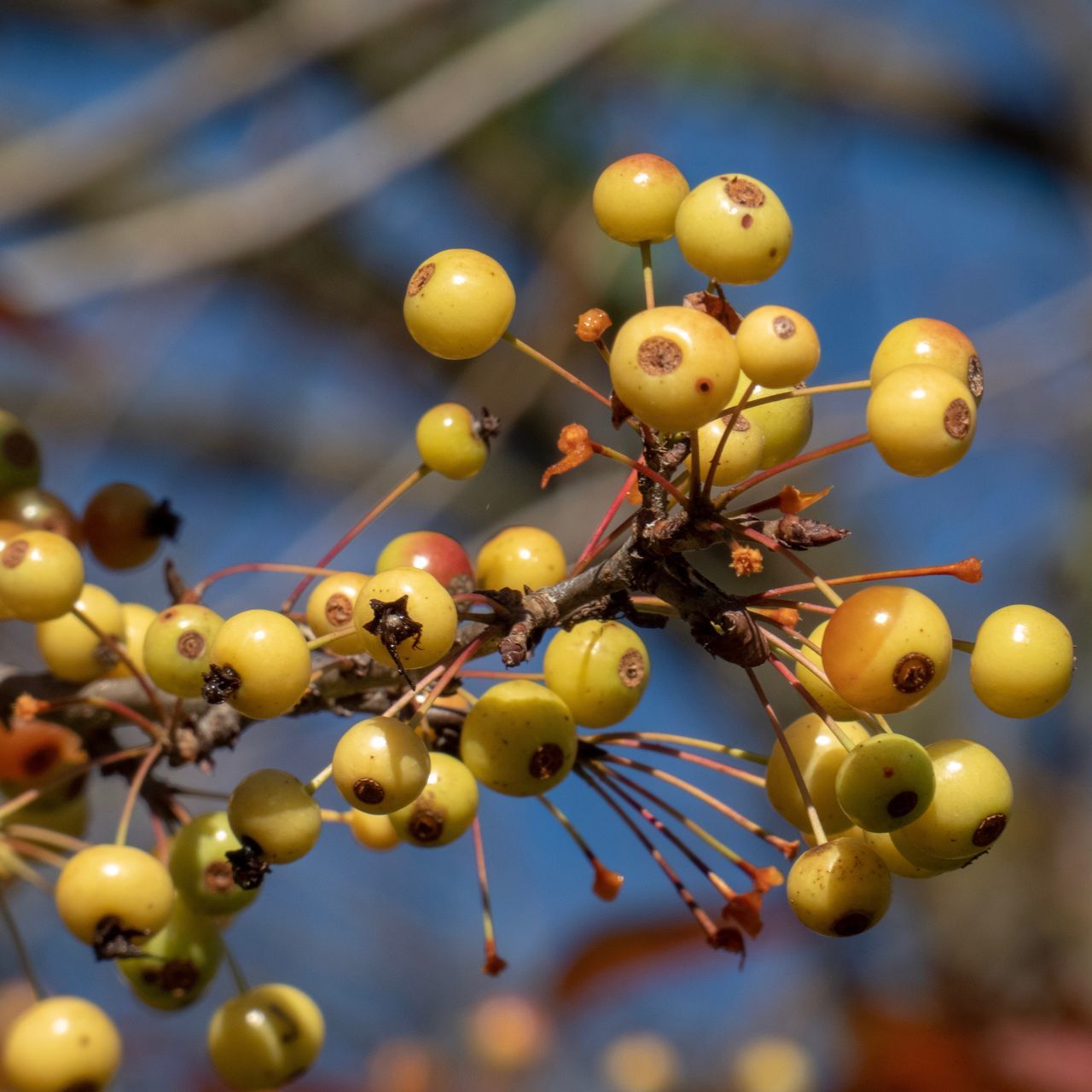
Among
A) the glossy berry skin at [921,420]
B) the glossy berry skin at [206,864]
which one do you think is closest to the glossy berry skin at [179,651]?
the glossy berry skin at [206,864]

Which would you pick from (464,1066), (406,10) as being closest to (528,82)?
(406,10)

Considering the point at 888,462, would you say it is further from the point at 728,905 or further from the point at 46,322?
the point at 46,322

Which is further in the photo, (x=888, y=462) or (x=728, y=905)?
(x=728, y=905)

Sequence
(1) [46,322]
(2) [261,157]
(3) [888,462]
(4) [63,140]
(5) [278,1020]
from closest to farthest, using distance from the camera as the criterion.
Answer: (3) [888,462] → (5) [278,1020] → (1) [46,322] → (4) [63,140] → (2) [261,157]

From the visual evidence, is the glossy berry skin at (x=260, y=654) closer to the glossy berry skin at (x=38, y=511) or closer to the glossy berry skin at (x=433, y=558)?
the glossy berry skin at (x=433, y=558)

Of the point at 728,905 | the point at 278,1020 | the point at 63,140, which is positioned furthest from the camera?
the point at 63,140

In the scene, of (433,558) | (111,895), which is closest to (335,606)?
(433,558)

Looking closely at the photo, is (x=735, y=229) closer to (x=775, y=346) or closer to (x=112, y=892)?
(x=775, y=346)

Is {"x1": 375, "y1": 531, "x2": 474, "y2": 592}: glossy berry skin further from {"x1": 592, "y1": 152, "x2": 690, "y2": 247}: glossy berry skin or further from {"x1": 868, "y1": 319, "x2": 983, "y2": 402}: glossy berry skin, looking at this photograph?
{"x1": 868, "y1": 319, "x2": 983, "y2": 402}: glossy berry skin
